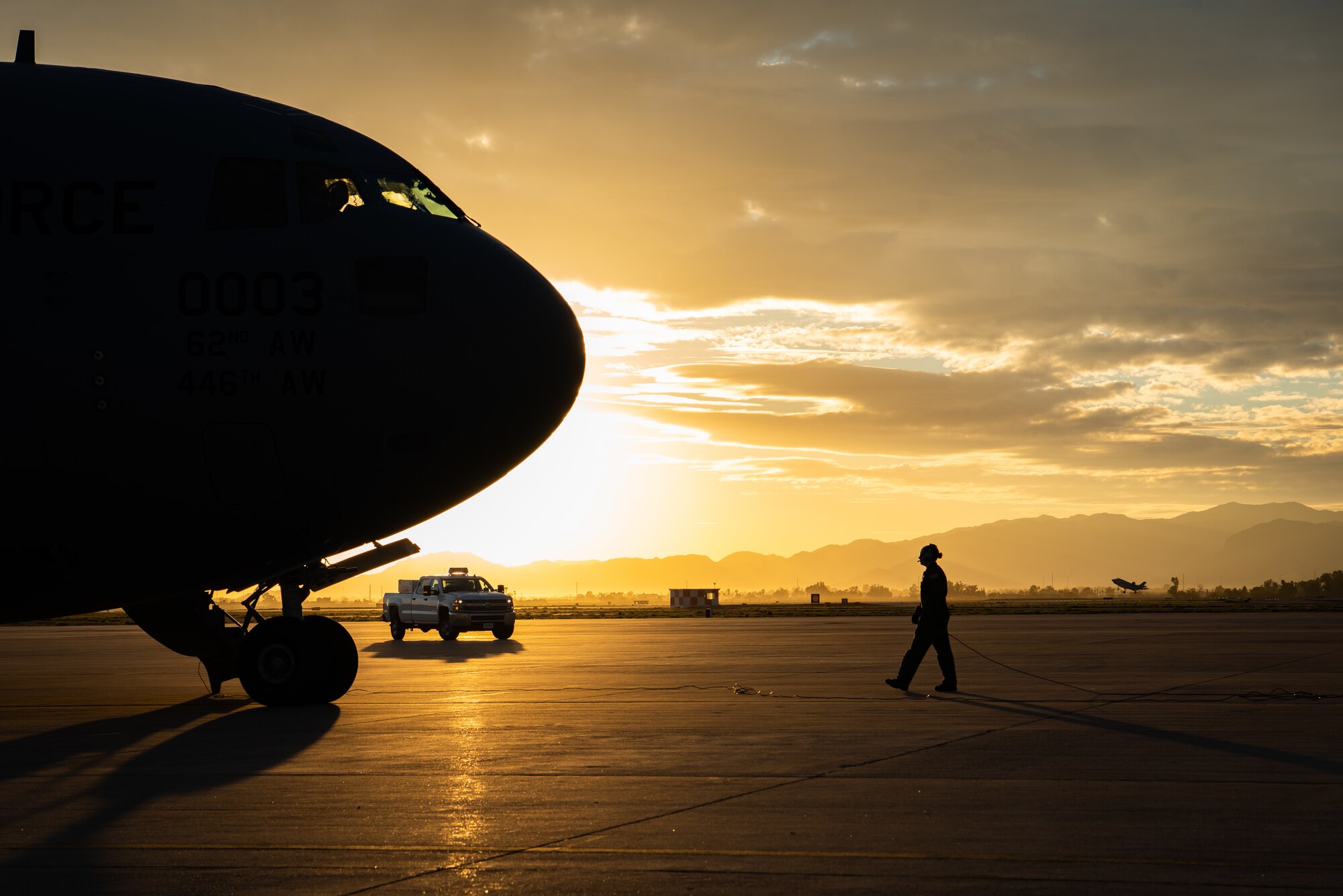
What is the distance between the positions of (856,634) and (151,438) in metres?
31.4

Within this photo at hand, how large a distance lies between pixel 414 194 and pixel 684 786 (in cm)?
796

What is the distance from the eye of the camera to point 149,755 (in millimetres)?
13078

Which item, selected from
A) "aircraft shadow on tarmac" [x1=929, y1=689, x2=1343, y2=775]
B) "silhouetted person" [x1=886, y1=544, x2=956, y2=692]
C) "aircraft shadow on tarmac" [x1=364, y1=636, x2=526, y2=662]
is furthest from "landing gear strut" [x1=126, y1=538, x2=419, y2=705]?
"aircraft shadow on tarmac" [x1=364, y1=636, x2=526, y2=662]

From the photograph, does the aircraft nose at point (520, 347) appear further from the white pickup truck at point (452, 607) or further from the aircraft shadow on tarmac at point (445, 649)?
the white pickup truck at point (452, 607)

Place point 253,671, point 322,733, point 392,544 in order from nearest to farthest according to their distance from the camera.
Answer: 1. point 322,733
2. point 253,671
3. point 392,544

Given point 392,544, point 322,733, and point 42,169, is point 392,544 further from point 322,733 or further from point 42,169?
point 42,169

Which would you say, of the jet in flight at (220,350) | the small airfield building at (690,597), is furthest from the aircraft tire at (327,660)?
the small airfield building at (690,597)

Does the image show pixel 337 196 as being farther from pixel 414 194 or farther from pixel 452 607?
pixel 452 607

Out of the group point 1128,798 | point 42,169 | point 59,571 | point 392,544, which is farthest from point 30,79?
point 1128,798

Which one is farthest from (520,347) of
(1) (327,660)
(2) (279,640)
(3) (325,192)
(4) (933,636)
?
(4) (933,636)

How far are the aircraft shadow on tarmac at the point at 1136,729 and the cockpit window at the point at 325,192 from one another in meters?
9.67

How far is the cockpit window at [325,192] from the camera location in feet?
47.8

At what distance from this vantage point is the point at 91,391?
13602 millimetres

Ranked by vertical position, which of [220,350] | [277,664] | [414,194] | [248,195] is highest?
[414,194]
